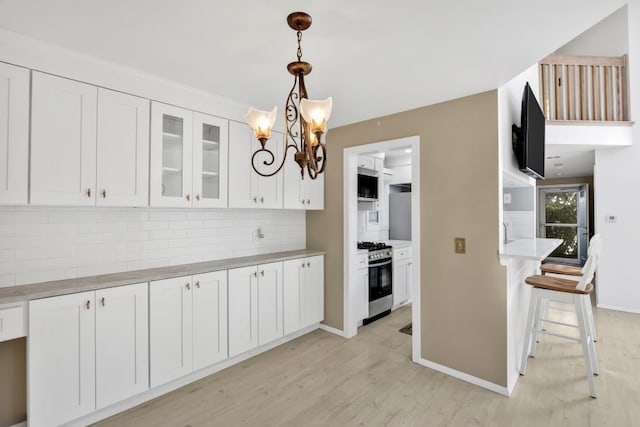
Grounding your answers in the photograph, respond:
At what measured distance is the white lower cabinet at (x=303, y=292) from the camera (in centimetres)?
349

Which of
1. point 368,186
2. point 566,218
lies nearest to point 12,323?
point 368,186

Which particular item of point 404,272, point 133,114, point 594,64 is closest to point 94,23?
point 133,114

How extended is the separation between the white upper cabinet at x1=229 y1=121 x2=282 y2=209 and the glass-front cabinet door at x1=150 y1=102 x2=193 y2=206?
1.43 feet

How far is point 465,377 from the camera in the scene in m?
2.78

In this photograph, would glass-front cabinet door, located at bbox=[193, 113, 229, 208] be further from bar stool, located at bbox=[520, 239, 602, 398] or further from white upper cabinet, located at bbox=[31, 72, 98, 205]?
bar stool, located at bbox=[520, 239, 602, 398]

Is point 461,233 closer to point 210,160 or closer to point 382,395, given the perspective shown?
point 382,395

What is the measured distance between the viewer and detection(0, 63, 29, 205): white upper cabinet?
1912mm

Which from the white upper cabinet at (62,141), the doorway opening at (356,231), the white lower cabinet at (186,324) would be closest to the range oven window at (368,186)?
the doorway opening at (356,231)

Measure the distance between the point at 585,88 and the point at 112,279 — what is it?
21.4 feet

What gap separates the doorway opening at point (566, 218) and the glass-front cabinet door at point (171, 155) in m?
8.38

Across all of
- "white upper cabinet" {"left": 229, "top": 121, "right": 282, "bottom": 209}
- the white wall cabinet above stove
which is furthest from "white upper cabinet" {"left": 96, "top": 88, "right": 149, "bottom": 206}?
"white upper cabinet" {"left": 229, "top": 121, "right": 282, "bottom": 209}

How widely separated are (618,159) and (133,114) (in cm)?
646

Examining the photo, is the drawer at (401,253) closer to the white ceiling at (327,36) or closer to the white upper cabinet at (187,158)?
the white ceiling at (327,36)

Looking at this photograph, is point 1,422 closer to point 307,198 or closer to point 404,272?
point 307,198
